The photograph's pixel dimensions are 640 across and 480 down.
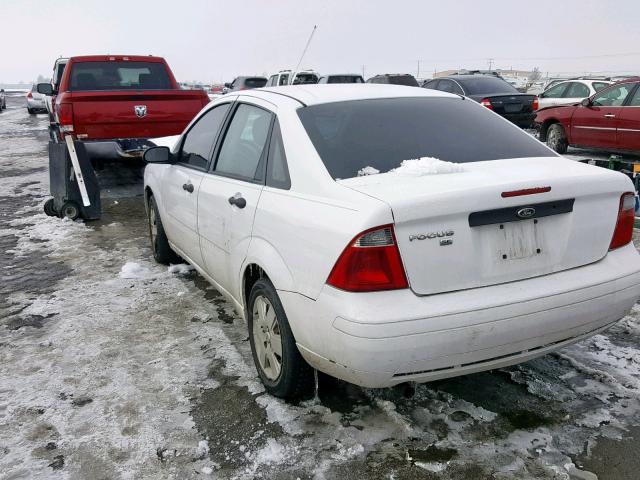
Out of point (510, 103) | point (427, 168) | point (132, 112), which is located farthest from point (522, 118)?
point (427, 168)

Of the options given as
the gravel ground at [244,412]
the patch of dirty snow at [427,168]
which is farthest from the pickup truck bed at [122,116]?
the patch of dirty snow at [427,168]

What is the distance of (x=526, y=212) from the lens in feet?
8.57

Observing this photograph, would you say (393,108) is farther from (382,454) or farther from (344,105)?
(382,454)

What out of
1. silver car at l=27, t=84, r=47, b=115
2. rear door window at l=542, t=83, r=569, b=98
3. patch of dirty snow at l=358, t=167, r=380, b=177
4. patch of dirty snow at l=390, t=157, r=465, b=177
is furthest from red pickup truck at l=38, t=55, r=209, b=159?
silver car at l=27, t=84, r=47, b=115

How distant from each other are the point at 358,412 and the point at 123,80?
8.71 meters

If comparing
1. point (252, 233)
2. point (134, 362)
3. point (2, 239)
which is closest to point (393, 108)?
point (252, 233)

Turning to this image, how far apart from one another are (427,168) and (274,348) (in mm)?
1256

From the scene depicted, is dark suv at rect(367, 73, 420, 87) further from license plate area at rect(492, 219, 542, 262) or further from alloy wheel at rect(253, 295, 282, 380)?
license plate area at rect(492, 219, 542, 262)

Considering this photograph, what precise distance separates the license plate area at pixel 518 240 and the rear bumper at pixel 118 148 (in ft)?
22.3

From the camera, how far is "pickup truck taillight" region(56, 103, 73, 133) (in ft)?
26.8

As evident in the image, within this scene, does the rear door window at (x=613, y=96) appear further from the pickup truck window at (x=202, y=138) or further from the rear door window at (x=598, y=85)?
the pickup truck window at (x=202, y=138)

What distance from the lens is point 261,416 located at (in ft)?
10.2

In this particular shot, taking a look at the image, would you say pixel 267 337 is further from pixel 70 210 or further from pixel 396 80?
pixel 396 80

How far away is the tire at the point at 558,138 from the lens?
40.5ft
